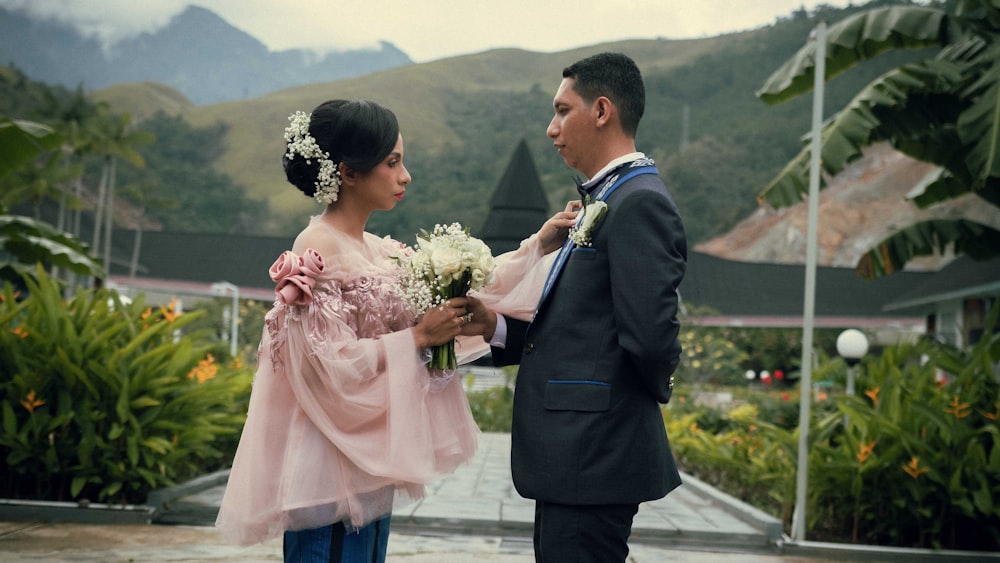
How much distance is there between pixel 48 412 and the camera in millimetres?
6688

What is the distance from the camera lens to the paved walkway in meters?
5.72

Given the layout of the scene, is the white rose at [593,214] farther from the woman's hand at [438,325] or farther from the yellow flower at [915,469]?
the yellow flower at [915,469]

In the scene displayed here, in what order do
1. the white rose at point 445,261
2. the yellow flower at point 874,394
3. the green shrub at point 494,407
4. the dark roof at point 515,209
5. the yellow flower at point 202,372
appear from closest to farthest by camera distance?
the white rose at point 445,261
the yellow flower at point 874,394
the yellow flower at point 202,372
the green shrub at point 494,407
the dark roof at point 515,209

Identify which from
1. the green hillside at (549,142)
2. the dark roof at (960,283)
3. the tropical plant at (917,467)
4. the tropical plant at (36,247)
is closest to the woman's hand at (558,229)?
the tropical plant at (917,467)

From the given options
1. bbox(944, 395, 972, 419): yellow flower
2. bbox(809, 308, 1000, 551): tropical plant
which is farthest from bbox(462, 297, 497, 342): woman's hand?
bbox(944, 395, 972, 419): yellow flower

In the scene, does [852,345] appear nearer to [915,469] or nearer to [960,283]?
[915,469]

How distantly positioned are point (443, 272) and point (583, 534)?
2.94ft

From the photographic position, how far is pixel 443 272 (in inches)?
117

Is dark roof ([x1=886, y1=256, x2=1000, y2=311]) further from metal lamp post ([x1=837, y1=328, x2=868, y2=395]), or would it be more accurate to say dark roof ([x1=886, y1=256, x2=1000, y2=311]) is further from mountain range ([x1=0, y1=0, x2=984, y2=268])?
metal lamp post ([x1=837, y1=328, x2=868, y2=395])

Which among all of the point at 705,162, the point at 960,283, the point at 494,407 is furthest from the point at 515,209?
the point at 705,162

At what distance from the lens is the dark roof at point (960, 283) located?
18.8 meters

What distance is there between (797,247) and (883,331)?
67.5 feet

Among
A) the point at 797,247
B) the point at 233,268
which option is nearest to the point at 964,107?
the point at 233,268

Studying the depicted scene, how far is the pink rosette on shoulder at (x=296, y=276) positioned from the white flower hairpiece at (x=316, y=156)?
26 cm
